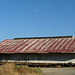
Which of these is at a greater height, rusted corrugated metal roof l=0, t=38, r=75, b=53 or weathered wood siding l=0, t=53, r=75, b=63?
rusted corrugated metal roof l=0, t=38, r=75, b=53

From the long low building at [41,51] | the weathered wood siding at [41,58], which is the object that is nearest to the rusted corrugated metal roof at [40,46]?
the long low building at [41,51]

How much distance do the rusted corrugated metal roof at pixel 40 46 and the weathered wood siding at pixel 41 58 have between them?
2.60 ft

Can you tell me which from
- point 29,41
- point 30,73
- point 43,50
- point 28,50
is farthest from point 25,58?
point 30,73

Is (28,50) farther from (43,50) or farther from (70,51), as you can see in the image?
(70,51)

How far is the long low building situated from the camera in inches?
1035

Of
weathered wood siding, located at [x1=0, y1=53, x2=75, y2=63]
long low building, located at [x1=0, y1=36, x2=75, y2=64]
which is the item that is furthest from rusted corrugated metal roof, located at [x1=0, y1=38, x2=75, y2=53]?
weathered wood siding, located at [x1=0, y1=53, x2=75, y2=63]

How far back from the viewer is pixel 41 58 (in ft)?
91.0

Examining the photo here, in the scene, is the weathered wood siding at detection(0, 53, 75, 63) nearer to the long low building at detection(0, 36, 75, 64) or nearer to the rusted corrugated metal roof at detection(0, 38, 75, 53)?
the long low building at detection(0, 36, 75, 64)

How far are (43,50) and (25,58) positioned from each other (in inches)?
138

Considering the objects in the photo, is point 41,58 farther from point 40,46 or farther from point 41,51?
point 40,46

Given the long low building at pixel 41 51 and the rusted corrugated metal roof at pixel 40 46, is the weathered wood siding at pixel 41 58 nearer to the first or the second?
the long low building at pixel 41 51

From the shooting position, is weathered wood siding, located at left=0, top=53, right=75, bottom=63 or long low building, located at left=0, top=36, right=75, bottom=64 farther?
long low building, located at left=0, top=36, right=75, bottom=64

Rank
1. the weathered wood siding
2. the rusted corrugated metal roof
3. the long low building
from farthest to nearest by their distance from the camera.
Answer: the rusted corrugated metal roof
the long low building
the weathered wood siding

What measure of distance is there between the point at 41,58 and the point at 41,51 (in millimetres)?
1190
